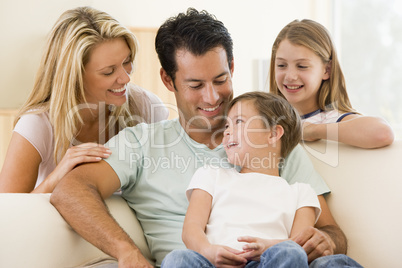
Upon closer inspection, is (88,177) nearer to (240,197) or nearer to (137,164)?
(137,164)

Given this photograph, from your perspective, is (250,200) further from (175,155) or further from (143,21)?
(143,21)

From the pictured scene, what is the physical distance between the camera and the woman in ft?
6.33

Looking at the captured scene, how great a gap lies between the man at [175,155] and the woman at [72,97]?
24cm

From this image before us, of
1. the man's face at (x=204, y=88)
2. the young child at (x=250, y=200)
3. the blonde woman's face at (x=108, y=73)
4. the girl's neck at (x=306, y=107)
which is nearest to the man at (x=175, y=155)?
the man's face at (x=204, y=88)

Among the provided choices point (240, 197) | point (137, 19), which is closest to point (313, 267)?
point (240, 197)

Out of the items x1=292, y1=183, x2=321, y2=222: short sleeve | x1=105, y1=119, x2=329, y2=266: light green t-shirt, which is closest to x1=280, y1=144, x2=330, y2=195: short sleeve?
x1=105, y1=119, x2=329, y2=266: light green t-shirt

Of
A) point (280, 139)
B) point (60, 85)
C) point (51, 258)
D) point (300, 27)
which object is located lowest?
point (51, 258)

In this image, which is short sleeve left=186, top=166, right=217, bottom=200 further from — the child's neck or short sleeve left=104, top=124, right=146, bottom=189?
short sleeve left=104, top=124, right=146, bottom=189

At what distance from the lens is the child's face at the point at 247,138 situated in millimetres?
1564

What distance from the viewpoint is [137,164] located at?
5.54ft

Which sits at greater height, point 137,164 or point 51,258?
point 137,164

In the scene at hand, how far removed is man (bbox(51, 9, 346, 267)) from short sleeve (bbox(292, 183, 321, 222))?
0.24 ft

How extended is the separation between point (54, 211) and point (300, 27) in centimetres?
136

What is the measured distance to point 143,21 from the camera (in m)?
→ 4.70
